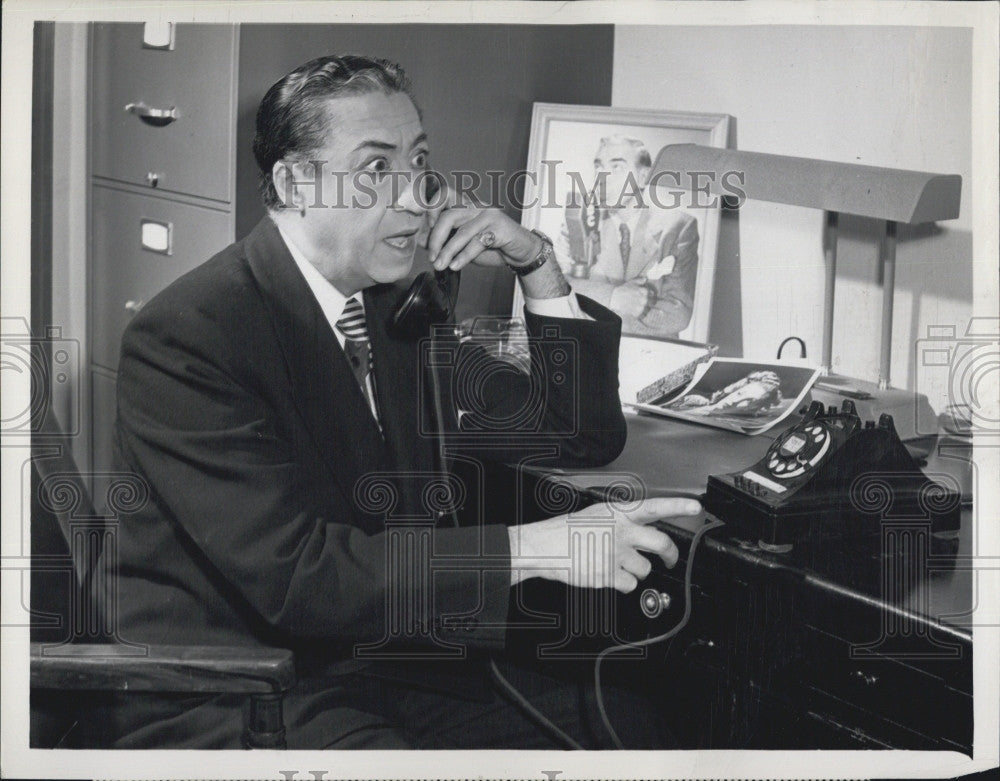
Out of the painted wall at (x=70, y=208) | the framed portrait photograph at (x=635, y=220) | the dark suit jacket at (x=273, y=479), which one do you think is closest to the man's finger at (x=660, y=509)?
the dark suit jacket at (x=273, y=479)

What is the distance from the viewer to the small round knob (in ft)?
4.27

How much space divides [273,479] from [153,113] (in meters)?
0.54

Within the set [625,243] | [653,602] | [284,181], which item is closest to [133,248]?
[284,181]

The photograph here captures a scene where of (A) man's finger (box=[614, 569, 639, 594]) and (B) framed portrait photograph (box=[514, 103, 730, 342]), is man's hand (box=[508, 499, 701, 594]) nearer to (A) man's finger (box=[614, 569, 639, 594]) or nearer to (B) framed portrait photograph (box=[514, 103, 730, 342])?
(A) man's finger (box=[614, 569, 639, 594])

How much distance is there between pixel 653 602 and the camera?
132 cm

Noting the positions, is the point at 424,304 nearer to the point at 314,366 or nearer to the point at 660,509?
the point at 314,366

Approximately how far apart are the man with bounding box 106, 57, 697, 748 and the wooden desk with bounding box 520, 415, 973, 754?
0.07m

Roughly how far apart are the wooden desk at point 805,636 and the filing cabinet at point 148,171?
1.89 feet

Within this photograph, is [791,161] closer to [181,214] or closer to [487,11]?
[487,11]

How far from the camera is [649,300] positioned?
1604 millimetres

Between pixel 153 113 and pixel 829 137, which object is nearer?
pixel 153 113

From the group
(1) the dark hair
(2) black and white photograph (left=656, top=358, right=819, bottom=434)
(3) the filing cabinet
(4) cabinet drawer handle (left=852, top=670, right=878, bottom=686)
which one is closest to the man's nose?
(1) the dark hair

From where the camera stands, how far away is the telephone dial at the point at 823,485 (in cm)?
120

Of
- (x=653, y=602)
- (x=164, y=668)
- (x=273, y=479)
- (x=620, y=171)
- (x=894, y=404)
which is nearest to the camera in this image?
(x=164, y=668)
